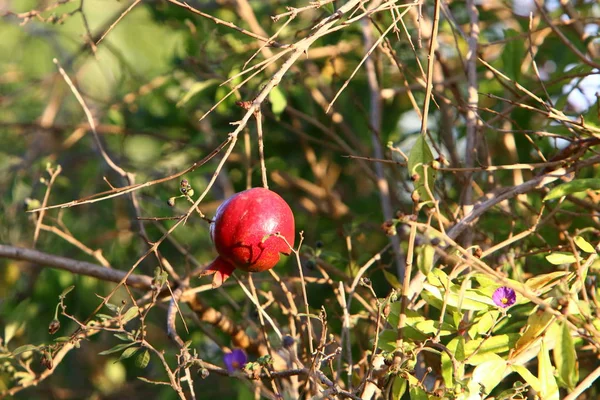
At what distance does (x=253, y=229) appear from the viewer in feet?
3.07

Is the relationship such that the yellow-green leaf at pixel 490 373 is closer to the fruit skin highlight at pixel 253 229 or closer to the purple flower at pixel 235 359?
the fruit skin highlight at pixel 253 229

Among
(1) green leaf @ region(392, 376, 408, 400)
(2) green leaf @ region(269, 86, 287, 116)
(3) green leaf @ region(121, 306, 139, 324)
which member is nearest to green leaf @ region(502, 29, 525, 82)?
(2) green leaf @ region(269, 86, 287, 116)

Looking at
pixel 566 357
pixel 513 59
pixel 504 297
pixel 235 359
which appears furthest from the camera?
pixel 513 59

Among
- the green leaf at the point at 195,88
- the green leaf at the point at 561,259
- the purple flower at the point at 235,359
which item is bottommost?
the purple flower at the point at 235,359

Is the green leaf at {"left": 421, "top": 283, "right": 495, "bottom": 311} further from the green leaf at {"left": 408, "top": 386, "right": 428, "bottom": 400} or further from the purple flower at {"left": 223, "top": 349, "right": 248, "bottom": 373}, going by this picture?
the purple flower at {"left": 223, "top": 349, "right": 248, "bottom": 373}

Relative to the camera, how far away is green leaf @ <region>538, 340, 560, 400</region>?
92 centimetres

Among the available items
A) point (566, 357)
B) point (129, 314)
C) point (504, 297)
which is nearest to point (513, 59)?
point (504, 297)

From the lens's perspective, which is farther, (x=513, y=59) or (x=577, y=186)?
(x=513, y=59)

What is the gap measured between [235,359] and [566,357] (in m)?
0.57

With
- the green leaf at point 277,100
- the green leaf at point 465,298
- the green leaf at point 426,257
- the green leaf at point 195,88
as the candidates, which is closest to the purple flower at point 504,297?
the green leaf at point 465,298

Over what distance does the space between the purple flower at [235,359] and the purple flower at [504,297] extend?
452mm

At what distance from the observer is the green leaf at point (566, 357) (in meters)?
0.84

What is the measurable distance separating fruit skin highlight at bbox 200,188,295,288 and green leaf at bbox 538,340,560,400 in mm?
352

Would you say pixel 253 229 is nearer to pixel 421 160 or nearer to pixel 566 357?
pixel 421 160
